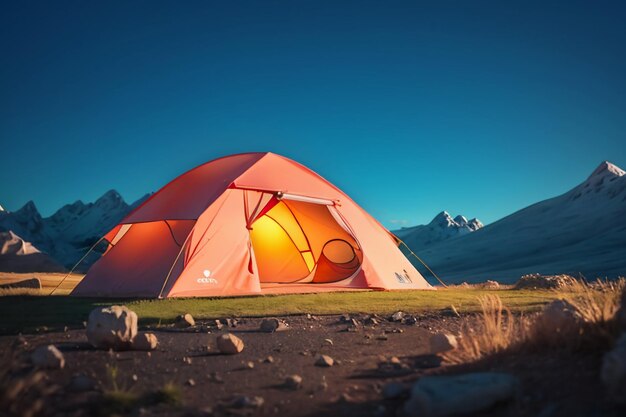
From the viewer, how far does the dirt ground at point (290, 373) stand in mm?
3373

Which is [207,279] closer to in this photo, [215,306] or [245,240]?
[245,240]

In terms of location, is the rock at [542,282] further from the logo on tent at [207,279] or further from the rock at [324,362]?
the rock at [324,362]

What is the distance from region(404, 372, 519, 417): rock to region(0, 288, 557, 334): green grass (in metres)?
5.33

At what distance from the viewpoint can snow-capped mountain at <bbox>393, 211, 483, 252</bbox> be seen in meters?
119

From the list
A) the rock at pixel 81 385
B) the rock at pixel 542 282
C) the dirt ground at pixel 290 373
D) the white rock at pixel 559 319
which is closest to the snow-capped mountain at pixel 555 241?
the rock at pixel 542 282

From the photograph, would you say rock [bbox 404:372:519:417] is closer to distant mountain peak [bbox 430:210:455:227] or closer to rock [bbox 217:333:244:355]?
rock [bbox 217:333:244:355]

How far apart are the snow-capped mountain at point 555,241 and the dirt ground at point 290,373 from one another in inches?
1456

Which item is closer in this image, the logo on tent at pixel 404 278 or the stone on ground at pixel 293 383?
the stone on ground at pixel 293 383

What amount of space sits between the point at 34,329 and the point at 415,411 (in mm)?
6057

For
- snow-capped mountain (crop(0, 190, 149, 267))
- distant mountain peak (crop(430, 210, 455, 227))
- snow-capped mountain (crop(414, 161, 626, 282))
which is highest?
snow-capped mountain (crop(0, 190, 149, 267))

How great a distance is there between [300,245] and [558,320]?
11.5 meters

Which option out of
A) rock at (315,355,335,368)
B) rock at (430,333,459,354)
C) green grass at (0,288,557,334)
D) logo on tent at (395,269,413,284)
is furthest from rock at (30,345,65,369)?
logo on tent at (395,269,413,284)

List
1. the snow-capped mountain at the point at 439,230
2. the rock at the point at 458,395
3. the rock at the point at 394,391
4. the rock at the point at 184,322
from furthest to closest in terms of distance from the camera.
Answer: the snow-capped mountain at the point at 439,230
the rock at the point at 184,322
the rock at the point at 394,391
the rock at the point at 458,395

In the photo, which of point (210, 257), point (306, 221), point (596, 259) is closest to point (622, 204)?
point (596, 259)
